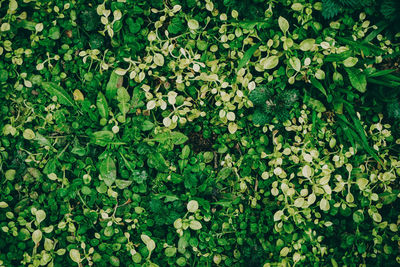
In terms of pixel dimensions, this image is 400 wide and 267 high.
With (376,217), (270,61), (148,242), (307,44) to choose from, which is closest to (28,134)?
(148,242)

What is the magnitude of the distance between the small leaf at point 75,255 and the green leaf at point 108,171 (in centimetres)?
48

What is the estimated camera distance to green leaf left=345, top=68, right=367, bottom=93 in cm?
205

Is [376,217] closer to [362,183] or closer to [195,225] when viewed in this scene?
[362,183]

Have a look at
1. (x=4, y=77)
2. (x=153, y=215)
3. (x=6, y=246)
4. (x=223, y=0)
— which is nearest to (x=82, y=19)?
(x=4, y=77)

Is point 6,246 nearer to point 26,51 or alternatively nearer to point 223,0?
point 26,51

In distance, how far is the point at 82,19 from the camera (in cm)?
212

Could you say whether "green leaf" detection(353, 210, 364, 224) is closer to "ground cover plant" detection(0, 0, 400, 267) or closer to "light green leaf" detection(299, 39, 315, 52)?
"ground cover plant" detection(0, 0, 400, 267)

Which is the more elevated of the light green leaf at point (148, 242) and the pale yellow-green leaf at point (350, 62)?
the pale yellow-green leaf at point (350, 62)

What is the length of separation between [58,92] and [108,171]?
2.15 ft

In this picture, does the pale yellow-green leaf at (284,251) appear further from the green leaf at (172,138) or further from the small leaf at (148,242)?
the green leaf at (172,138)

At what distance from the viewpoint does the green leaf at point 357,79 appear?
6.73ft

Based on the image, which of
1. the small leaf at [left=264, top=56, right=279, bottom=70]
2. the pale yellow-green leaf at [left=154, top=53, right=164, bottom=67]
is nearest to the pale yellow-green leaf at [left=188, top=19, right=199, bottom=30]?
the pale yellow-green leaf at [left=154, top=53, right=164, bottom=67]

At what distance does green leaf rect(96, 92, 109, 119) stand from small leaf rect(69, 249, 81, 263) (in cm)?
92

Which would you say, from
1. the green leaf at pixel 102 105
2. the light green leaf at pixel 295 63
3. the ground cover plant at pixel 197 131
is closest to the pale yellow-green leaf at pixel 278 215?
the ground cover plant at pixel 197 131
